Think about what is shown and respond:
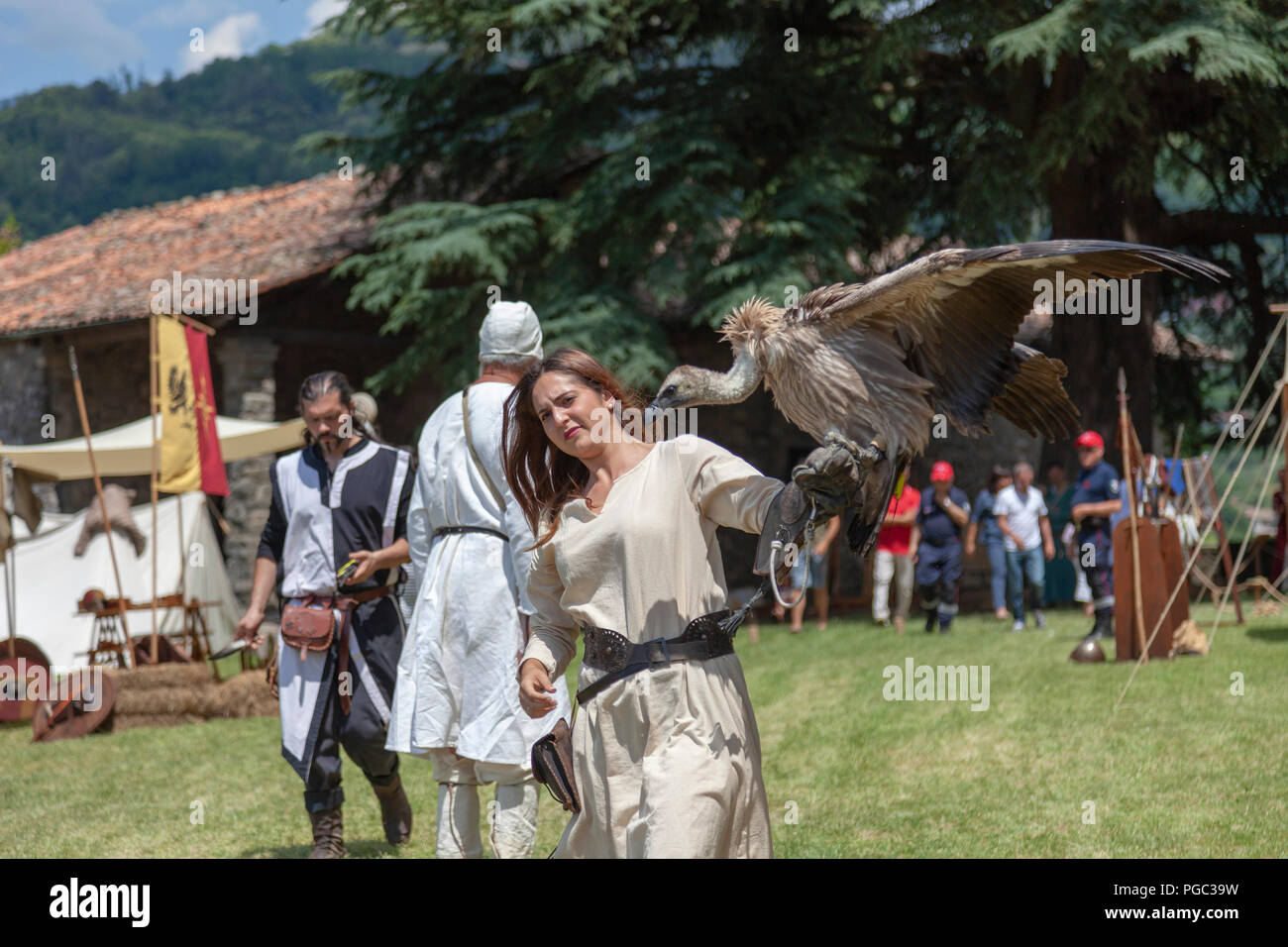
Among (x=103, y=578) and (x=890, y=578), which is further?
(x=890, y=578)

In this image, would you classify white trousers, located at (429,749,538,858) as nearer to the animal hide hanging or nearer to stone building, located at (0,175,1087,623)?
the animal hide hanging

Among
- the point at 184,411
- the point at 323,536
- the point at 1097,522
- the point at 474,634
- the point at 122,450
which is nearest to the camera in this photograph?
the point at 474,634

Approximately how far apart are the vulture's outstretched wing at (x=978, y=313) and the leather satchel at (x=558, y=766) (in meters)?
1.13

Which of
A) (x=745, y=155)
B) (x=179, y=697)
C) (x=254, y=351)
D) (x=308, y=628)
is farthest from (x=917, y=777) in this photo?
(x=254, y=351)

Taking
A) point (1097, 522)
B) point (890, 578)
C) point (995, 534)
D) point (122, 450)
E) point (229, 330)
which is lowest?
point (890, 578)

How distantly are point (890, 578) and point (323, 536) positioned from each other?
29.4 ft

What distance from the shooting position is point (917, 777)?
271 inches

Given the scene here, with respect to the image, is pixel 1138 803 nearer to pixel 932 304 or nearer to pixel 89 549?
pixel 932 304

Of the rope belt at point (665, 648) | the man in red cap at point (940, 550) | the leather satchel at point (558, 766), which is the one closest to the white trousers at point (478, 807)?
the leather satchel at point (558, 766)

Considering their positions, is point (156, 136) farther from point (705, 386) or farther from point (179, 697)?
point (705, 386)

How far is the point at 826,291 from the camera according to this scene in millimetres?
2660

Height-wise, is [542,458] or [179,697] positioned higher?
[542,458]
